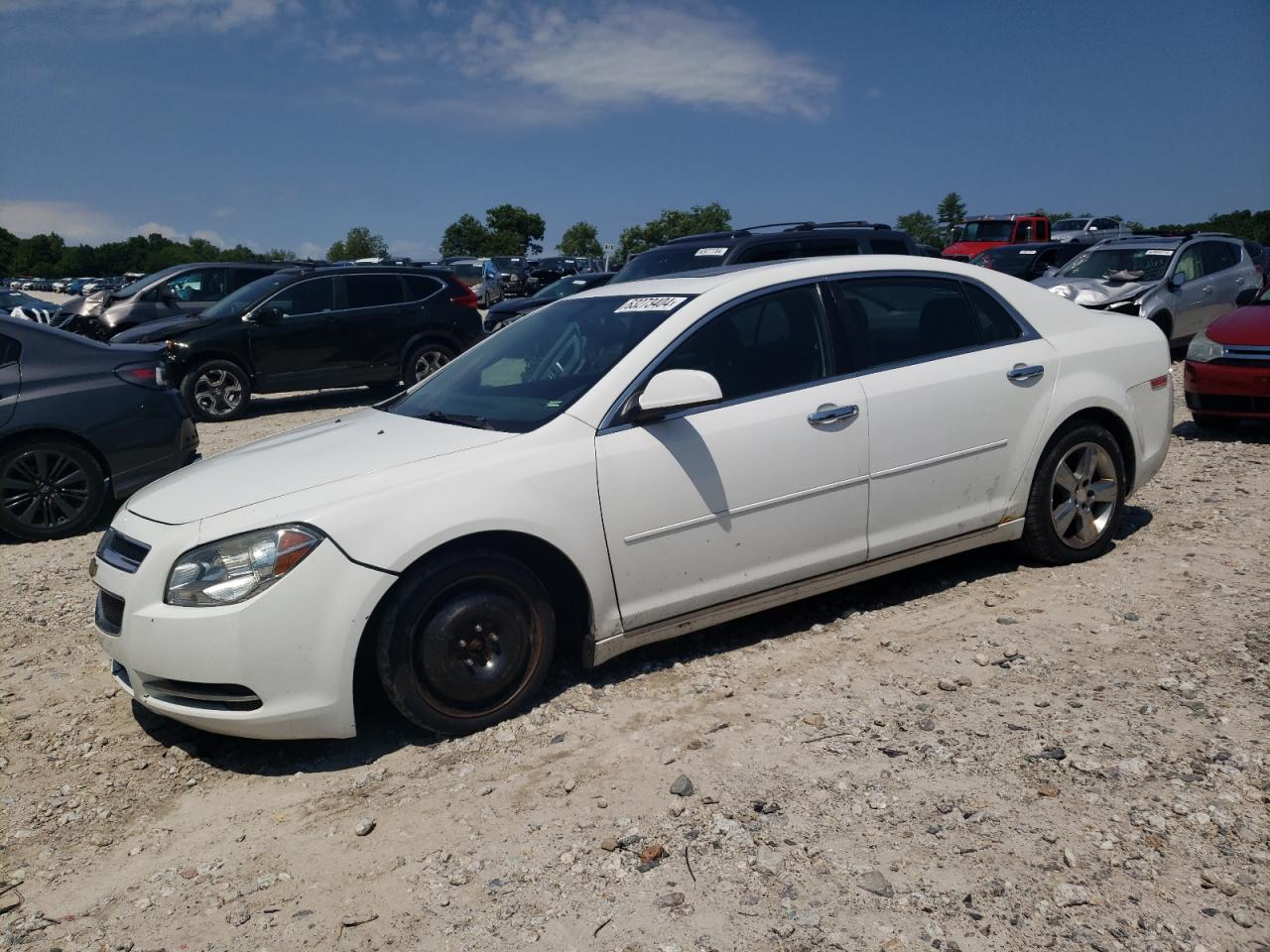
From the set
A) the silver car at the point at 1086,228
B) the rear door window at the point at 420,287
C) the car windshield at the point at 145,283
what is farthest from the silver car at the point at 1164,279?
the silver car at the point at 1086,228

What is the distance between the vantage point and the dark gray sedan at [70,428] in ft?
22.7

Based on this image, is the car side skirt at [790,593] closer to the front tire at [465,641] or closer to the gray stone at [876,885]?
the front tire at [465,641]

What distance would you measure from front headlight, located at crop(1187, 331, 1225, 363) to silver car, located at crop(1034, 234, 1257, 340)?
12.4 feet

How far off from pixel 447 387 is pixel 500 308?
38.5ft

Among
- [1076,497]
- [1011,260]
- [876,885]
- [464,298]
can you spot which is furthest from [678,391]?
[1011,260]

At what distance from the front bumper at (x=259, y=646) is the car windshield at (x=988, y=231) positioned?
1015 inches

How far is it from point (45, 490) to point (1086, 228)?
103ft

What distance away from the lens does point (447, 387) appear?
4.72 metres

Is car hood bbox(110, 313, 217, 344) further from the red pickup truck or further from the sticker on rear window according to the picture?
the red pickup truck

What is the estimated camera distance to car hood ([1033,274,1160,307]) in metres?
12.7

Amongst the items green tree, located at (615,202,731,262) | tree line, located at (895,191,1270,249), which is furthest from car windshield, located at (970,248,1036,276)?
green tree, located at (615,202,731,262)

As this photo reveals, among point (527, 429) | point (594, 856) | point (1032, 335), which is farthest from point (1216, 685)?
point (527, 429)

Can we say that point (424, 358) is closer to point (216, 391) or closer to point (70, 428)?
point (216, 391)

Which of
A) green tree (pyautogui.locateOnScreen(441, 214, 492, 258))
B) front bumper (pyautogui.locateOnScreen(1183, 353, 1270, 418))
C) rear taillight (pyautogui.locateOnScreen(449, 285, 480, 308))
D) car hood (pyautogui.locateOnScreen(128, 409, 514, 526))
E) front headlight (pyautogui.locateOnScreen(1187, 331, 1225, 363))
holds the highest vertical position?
green tree (pyautogui.locateOnScreen(441, 214, 492, 258))
